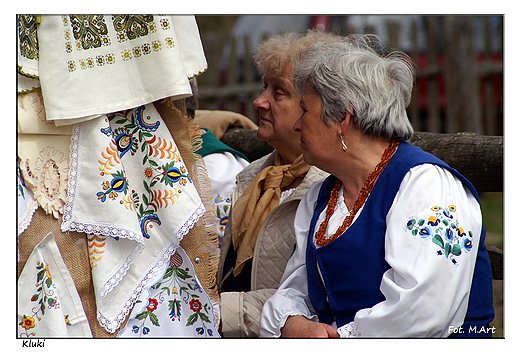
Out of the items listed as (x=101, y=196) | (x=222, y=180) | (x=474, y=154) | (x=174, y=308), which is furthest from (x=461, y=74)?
(x=101, y=196)

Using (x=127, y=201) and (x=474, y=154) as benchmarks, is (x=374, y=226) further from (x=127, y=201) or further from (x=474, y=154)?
(x=474, y=154)

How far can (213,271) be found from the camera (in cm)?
167

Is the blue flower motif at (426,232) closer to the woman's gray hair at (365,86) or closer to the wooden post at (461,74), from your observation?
the woman's gray hair at (365,86)

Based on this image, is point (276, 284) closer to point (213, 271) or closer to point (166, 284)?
point (213, 271)

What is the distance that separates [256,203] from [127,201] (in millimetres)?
883

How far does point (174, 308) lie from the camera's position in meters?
1.61

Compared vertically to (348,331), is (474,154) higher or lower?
higher

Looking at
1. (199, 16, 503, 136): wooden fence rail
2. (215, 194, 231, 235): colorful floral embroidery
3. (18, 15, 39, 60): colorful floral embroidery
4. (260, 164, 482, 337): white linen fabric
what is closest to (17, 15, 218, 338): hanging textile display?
(18, 15, 39, 60): colorful floral embroidery

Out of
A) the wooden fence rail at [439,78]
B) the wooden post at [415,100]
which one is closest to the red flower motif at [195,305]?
the wooden fence rail at [439,78]

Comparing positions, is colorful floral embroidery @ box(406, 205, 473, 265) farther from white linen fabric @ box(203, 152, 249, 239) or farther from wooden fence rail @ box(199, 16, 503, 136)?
wooden fence rail @ box(199, 16, 503, 136)

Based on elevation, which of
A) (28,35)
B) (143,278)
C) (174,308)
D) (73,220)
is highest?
(28,35)

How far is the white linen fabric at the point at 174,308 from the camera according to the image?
5.16 ft

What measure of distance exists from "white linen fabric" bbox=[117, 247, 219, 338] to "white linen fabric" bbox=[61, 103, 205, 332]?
0.16 ft

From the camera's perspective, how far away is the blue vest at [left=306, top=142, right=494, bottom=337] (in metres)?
1.54
